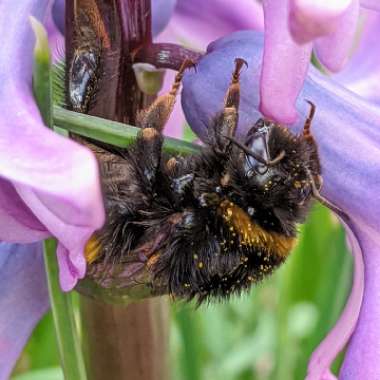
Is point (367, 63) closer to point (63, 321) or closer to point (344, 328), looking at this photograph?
point (344, 328)

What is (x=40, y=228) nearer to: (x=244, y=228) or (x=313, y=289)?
(x=244, y=228)

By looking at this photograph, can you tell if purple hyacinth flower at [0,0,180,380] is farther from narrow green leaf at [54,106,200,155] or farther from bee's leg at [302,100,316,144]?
bee's leg at [302,100,316,144]

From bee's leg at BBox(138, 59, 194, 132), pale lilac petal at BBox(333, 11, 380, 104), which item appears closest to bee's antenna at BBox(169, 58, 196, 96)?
bee's leg at BBox(138, 59, 194, 132)

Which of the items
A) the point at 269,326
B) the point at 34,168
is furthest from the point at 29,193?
the point at 269,326

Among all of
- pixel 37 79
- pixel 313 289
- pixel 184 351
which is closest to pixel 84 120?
pixel 37 79

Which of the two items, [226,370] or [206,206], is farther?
[226,370]

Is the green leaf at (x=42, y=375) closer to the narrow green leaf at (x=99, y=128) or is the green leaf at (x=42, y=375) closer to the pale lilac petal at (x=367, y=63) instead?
the pale lilac petal at (x=367, y=63)
